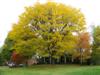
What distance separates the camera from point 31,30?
153 ft

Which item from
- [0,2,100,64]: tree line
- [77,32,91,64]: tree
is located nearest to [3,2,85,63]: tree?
[0,2,100,64]: tree line

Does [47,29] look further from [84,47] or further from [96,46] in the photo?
[96,46]

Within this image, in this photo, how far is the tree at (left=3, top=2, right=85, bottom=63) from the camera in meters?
46.2

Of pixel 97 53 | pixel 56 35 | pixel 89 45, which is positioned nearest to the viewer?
pixel 56 35

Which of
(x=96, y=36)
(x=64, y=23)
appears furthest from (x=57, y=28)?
(x=96, y=36)

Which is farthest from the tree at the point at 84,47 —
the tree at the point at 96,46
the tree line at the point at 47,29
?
the tree line at the point at 47,29

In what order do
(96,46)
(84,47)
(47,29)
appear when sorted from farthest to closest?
(96,46) → (84,47) → (47,29)

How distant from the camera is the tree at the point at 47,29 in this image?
46.2m

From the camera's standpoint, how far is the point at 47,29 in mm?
46375

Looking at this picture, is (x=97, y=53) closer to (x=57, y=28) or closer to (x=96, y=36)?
(x=96, y=36)

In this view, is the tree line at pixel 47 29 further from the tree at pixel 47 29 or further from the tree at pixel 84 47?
the tree at pixel 84 47

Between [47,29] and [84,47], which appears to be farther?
[84,47]

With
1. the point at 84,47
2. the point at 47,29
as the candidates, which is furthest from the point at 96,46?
the point at 47,29

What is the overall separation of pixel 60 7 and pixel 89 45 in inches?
565
